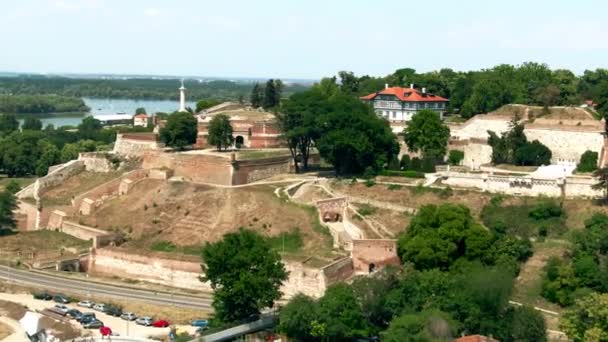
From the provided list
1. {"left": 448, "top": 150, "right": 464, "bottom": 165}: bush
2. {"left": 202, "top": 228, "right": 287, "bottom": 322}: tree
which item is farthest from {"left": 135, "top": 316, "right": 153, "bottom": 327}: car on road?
{"left": 448, "top": 150, "right": 464, "bottom": 165}: bush

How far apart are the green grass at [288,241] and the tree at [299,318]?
9.03m

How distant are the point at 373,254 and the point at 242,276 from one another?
8020mm

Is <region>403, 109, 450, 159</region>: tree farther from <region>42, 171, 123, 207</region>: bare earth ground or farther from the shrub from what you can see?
<region>42, 171, 123, 207</region>: bare earth ground

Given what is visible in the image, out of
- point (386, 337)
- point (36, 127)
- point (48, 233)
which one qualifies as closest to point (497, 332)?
point (386, 337)

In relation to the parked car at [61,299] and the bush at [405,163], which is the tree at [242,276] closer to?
the parked car at [61,299]

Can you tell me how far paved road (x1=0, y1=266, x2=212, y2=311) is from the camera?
1531 inches

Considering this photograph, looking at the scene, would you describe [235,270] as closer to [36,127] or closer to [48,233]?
[48,233]

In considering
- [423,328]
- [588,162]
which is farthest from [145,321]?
[588,162]

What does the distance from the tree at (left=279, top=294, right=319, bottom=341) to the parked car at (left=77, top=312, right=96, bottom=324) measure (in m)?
7.92

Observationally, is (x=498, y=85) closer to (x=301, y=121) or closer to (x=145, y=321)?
(x=301, y=121)

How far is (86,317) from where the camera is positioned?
36125 mm

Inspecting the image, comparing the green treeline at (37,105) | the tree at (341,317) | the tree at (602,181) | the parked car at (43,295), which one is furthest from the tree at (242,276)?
the green treeline at (37,105)

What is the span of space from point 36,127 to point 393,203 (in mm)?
59281

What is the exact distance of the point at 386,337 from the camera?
100 ft
